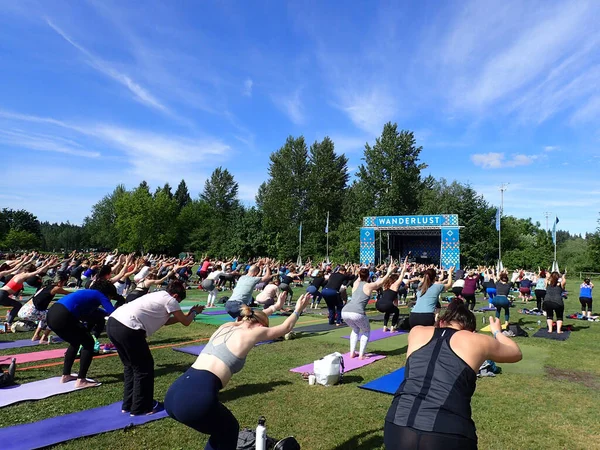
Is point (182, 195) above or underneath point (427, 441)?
above

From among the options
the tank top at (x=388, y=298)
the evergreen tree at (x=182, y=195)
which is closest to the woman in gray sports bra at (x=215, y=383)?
the tank top at (x=388, y=298)

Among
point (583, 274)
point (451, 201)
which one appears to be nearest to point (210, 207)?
point (451, 201)

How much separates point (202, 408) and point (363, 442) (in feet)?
7.44

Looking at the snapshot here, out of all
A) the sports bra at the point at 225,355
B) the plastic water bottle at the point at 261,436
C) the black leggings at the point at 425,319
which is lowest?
the plastic water bottle at the point at 261,436

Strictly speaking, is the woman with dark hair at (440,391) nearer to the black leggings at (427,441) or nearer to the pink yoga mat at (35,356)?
the black leggings at (427,441)

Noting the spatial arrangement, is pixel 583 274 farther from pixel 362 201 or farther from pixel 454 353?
pixel 454 353

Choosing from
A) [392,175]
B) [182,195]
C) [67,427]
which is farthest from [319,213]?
[67,427]

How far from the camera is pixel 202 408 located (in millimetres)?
3078

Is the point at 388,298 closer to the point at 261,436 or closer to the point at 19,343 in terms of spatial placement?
the point at 261,436

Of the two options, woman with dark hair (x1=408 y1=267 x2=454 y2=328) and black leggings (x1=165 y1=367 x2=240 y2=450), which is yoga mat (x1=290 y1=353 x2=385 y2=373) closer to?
woman with dark hair (x1=408 y1=267 x2=454 y2=328)

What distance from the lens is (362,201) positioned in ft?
172

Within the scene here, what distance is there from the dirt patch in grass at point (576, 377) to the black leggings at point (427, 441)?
6022mm

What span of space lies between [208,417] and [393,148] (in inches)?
2040

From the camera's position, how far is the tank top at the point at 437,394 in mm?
2438
